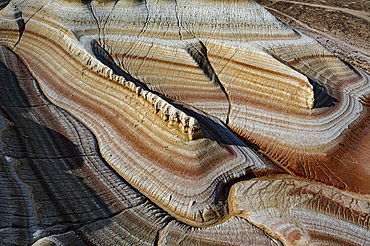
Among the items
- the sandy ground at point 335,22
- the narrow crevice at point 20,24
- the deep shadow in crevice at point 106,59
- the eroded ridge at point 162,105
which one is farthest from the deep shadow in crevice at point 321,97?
the narrow crevice at point 20,24

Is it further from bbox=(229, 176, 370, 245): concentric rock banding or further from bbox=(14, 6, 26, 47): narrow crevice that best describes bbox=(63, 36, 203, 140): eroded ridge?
bbox=(14, 6, 26, 47): narrow crevice

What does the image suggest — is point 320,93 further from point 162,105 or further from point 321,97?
point 162,105

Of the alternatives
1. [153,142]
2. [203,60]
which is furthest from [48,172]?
[203,60]

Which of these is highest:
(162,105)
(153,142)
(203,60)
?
(203,60)

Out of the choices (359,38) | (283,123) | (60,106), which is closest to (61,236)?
(60,106)

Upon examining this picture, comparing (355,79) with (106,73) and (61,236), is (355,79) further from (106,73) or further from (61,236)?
(61,236)

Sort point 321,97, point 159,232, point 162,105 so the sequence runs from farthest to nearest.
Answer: point 321,97 < point 162,105 < point 159,232
